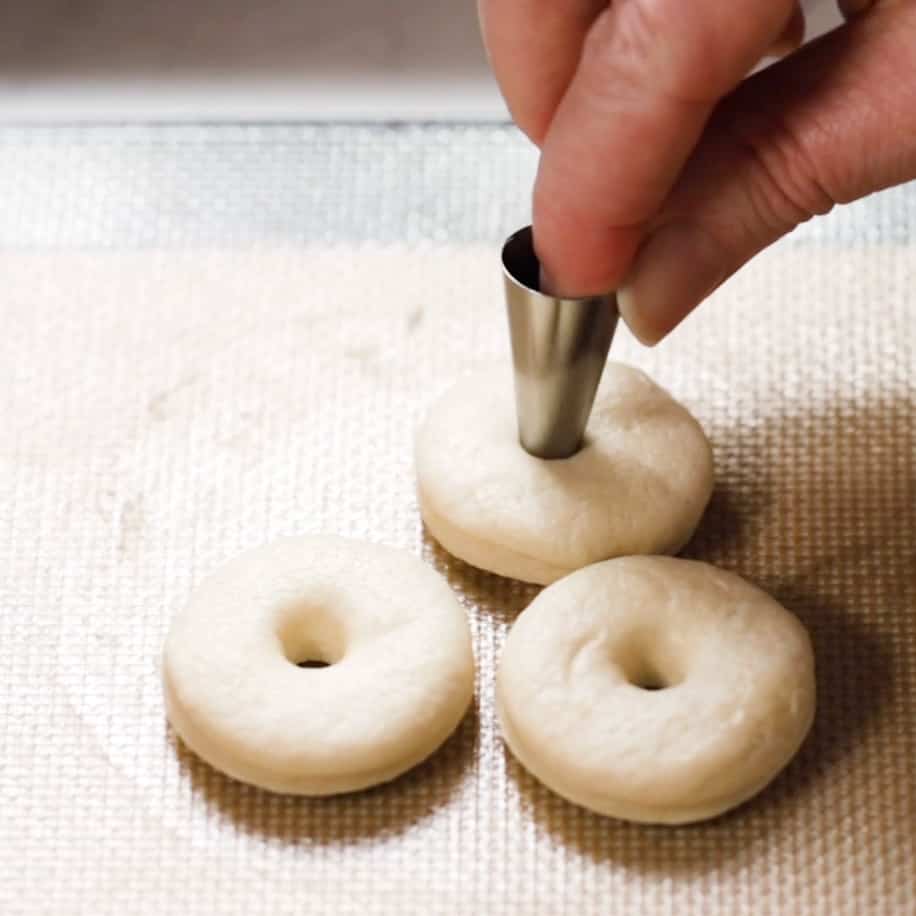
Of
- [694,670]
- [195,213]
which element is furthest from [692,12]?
[195,213]

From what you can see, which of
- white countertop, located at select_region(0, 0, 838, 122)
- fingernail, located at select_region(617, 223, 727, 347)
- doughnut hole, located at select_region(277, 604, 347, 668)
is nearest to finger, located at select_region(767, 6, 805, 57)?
fingernail, located at select_region(617, 223, 727, 347)

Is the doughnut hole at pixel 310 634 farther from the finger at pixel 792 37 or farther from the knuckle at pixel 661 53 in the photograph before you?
the finger at pixel 792 37

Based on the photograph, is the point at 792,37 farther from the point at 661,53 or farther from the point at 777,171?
the point at 661,53

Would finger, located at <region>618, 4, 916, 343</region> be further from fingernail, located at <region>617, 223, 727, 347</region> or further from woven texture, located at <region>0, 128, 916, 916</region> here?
woven texture, located at <region>0, 128, 916, 916</region>

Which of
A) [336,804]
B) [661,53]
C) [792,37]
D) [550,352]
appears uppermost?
[661,53]

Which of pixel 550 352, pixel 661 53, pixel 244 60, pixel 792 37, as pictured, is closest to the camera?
pixel 661 53

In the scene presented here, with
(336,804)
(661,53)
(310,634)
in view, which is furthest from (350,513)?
(661,53)
